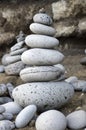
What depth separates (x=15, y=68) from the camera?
5.54 m

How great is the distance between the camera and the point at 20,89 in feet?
12.9

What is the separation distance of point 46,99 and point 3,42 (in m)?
3.14

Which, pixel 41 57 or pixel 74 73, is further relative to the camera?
pixel 74 73

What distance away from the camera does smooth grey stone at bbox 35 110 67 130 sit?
3.34 meters

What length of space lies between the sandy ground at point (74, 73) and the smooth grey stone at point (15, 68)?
2.35 ft

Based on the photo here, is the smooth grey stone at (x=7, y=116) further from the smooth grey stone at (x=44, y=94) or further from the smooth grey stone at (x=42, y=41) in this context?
the smooth grey stone at (x=42, y=41)

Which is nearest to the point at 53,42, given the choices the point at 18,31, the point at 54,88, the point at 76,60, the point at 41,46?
the point at 41,46

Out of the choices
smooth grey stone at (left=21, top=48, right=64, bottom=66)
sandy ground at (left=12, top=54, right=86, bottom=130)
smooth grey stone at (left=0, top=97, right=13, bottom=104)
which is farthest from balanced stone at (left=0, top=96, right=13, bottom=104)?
sandy ground at (left=12, top=54, right=86, bottom=130)

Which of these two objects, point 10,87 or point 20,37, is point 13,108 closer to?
point 10,87

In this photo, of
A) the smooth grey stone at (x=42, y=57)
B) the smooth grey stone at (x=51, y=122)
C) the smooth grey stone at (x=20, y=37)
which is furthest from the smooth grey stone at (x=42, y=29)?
the smooth grey stone at (x=20, y=37)

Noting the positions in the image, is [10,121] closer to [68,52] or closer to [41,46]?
[41,46]

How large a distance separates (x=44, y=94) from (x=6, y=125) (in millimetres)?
531

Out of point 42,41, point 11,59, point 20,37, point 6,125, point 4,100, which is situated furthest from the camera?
point 20,37

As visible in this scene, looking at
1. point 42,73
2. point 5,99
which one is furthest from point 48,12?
point 42,73
